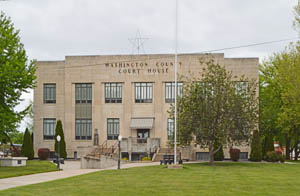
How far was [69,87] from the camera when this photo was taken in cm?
5400

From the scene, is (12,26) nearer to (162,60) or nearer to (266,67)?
(162,60)

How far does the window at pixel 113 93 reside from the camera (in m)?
53.4

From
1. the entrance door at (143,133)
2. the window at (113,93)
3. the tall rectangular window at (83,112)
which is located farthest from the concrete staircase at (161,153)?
the tall rectangular window at (83,112)

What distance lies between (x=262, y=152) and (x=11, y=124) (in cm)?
2797

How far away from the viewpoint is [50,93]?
54844 mm

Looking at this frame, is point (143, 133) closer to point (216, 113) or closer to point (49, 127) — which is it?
point (49, 127)

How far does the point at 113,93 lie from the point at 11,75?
2252cm

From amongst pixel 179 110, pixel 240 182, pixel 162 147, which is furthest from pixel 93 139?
pixel 240 182

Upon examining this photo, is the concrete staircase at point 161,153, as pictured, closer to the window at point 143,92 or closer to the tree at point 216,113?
the window at point 143,92

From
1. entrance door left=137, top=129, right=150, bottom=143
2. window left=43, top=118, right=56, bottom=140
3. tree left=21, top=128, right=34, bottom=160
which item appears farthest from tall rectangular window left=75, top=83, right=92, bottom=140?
entrance door left=137, top=129, right=150, bottom=143

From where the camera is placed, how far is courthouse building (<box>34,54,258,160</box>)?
52.5 meters

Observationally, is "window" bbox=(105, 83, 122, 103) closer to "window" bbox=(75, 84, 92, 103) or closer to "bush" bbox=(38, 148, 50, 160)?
"window" bbox=(75, 84, 92, 103)

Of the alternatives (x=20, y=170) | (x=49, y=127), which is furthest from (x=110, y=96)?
(x=20, y=170)

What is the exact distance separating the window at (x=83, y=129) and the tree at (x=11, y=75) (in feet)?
65.4
